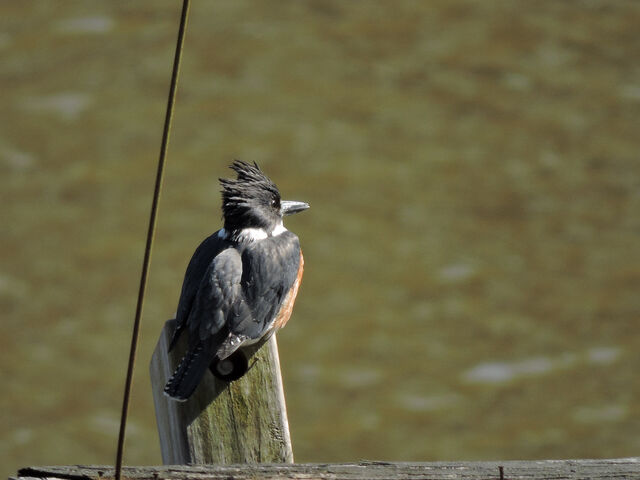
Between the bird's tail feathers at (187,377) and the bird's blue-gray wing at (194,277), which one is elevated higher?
the bird's blue-gray wing at (194,277)

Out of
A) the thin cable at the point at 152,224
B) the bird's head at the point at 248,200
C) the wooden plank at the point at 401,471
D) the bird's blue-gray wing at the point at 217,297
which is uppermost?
the bird's head at the point at 248,200

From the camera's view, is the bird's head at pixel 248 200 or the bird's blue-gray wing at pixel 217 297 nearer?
the bird's blue-gray wing at pixel 217 297

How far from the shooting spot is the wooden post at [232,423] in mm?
2246

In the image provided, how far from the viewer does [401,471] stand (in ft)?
6.08

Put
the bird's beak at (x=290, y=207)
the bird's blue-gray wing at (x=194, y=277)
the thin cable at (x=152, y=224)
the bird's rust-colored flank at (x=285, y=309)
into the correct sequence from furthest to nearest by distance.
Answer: the bird's beak at (x=290, y=207) < the bird's rust-colored flank at (x=285, y=309) < the bird's blue-gray wing at (x=194, y=277) < the thin cable at (x=152, y=224)

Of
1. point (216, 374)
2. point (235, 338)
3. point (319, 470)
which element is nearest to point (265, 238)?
point (235, 338)

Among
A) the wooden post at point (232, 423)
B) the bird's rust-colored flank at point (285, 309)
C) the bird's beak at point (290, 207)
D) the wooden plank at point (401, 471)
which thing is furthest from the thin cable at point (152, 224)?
the bird's beak at point (290, 207)

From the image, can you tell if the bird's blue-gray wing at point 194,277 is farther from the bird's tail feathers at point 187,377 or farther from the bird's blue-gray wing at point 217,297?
the bird's tail feathers at point 187,377

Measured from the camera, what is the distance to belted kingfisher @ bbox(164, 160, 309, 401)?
2559 millimetres

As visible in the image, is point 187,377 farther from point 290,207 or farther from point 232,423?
point 290,207

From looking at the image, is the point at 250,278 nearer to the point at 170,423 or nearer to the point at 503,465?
the point at 170,423

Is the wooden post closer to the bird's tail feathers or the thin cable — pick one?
the bird's tail feathers

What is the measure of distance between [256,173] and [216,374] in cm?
115

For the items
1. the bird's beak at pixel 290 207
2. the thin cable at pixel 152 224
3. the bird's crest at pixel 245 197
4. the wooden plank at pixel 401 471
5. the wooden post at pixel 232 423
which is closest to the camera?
the thin cable at pixel 152 224
